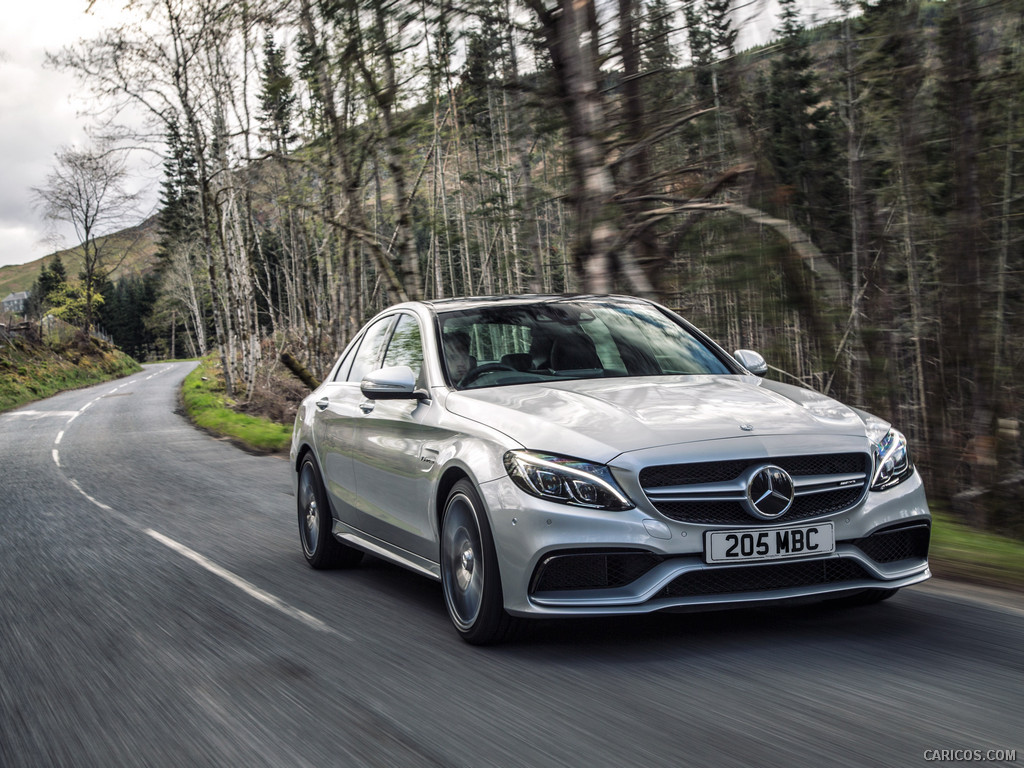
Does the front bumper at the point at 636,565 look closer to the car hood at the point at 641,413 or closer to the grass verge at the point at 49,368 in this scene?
the car hood at the point at 641,413

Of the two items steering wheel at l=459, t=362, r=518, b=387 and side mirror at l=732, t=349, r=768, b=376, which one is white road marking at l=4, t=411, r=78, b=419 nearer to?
steering wheel at l=459, t=362, r=518, b=387

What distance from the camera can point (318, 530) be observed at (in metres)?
7.16

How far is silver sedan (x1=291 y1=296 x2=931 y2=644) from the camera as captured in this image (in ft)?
14.0

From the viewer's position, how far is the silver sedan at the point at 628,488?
14.0 feet

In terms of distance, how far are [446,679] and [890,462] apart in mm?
2142

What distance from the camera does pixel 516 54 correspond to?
11734mm

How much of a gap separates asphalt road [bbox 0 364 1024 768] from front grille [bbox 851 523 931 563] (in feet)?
1.09

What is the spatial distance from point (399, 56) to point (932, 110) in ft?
20.5

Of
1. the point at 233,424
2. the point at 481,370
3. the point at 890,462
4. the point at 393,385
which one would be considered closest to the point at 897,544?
the point at 890,462

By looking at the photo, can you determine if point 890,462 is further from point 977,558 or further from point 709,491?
point 977,558

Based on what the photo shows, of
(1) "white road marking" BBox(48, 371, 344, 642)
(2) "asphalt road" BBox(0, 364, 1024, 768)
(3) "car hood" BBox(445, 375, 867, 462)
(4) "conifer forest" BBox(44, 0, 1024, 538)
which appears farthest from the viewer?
(4) "conifer forest" BBox(44, 0, 1024, 538)

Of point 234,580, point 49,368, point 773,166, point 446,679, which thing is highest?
point 773,166

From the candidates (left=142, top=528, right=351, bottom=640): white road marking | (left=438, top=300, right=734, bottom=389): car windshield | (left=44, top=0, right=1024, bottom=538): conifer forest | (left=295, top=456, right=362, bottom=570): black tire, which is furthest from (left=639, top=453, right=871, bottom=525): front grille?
(left=44, top=0, right=1024, bottom=538): conifer forest

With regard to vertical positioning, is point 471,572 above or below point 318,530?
above
